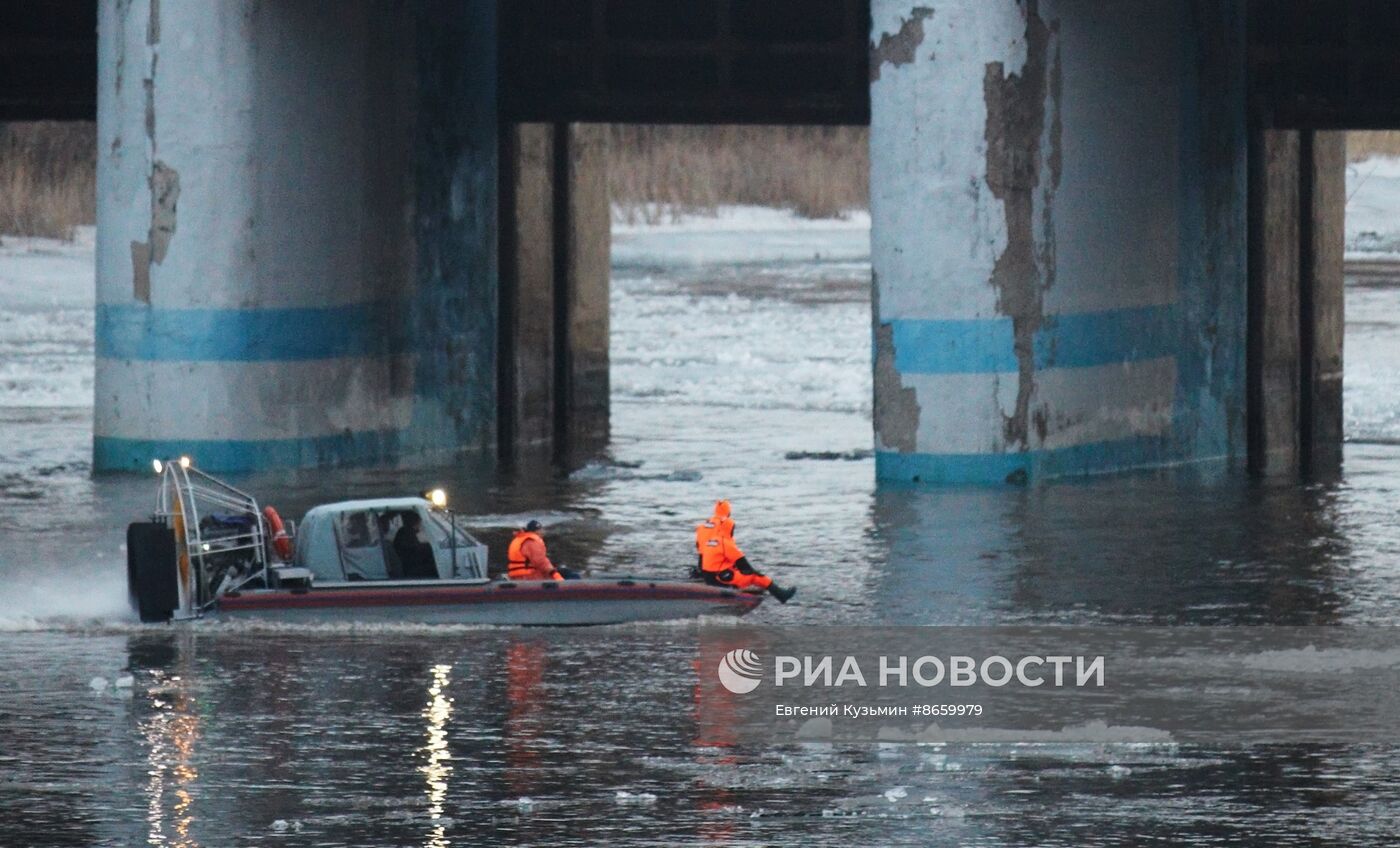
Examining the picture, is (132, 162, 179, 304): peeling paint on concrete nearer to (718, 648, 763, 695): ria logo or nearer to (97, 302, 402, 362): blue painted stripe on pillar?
(97, 302, 402, 362): blue painted stripe on pillar

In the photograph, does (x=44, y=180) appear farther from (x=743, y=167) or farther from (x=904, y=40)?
(x=904, y=40)

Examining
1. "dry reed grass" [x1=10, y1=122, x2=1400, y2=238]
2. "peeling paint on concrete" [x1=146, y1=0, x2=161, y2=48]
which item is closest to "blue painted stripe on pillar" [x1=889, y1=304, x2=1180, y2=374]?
"peeling paint on concrete" [x1=146, y1=0, x2=161, y2=48]

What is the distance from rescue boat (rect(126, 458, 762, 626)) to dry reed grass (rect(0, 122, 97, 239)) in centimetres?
4807

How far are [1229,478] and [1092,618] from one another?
34.9 feet

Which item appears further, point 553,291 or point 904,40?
point 553,291

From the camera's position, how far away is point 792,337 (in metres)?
53.6

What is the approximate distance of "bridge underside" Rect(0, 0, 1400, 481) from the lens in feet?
90.0

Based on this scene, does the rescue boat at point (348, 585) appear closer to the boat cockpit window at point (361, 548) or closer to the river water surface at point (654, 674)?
the boat cockpit window at point (361, 548)

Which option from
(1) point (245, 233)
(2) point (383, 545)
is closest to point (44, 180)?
(1) point (245, 233)

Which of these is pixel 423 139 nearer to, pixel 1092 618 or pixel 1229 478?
pixel 1229 478

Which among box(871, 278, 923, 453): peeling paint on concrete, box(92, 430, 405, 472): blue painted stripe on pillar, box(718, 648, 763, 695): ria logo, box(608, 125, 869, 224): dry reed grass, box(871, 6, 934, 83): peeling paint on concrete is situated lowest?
box(718, 648, 763, 695): ria logo

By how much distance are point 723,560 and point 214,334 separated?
1013 cm

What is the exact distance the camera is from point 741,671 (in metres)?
17.4

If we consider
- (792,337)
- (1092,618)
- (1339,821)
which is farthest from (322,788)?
(792,337)
